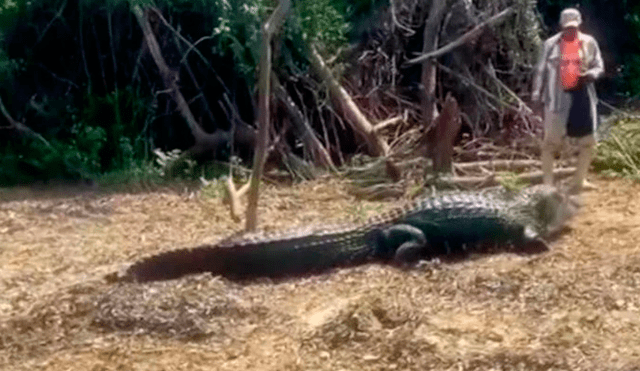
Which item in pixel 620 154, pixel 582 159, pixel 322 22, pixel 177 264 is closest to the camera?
pixel 177 264

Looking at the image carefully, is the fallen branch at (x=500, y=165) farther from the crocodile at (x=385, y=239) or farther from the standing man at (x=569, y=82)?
the crocodile at (x=385, y=239)

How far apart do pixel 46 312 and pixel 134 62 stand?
515 centimetres

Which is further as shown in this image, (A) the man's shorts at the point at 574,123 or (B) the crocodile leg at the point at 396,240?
(A) the man's shorts at the point at 574,123

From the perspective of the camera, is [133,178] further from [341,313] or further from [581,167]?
[341,313]

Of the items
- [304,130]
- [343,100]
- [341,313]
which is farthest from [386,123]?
[341,313]

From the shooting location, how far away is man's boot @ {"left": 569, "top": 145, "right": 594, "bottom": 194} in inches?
276

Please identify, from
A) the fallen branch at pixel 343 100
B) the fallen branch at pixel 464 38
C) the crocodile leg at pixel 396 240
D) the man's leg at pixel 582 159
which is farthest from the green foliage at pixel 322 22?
the crocodile leg at pixel 396 240

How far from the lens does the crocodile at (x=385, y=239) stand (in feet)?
18.4

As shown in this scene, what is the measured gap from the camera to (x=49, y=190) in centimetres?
901

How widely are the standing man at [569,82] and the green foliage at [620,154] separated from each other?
1.29 meters

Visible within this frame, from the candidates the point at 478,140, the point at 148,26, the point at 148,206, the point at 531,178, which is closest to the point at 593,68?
the point at 531,178

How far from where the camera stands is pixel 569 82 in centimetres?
674

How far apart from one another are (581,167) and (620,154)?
132 cm

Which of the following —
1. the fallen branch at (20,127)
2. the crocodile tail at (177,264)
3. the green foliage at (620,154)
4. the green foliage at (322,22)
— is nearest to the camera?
the crocodile tail at (177,264)
